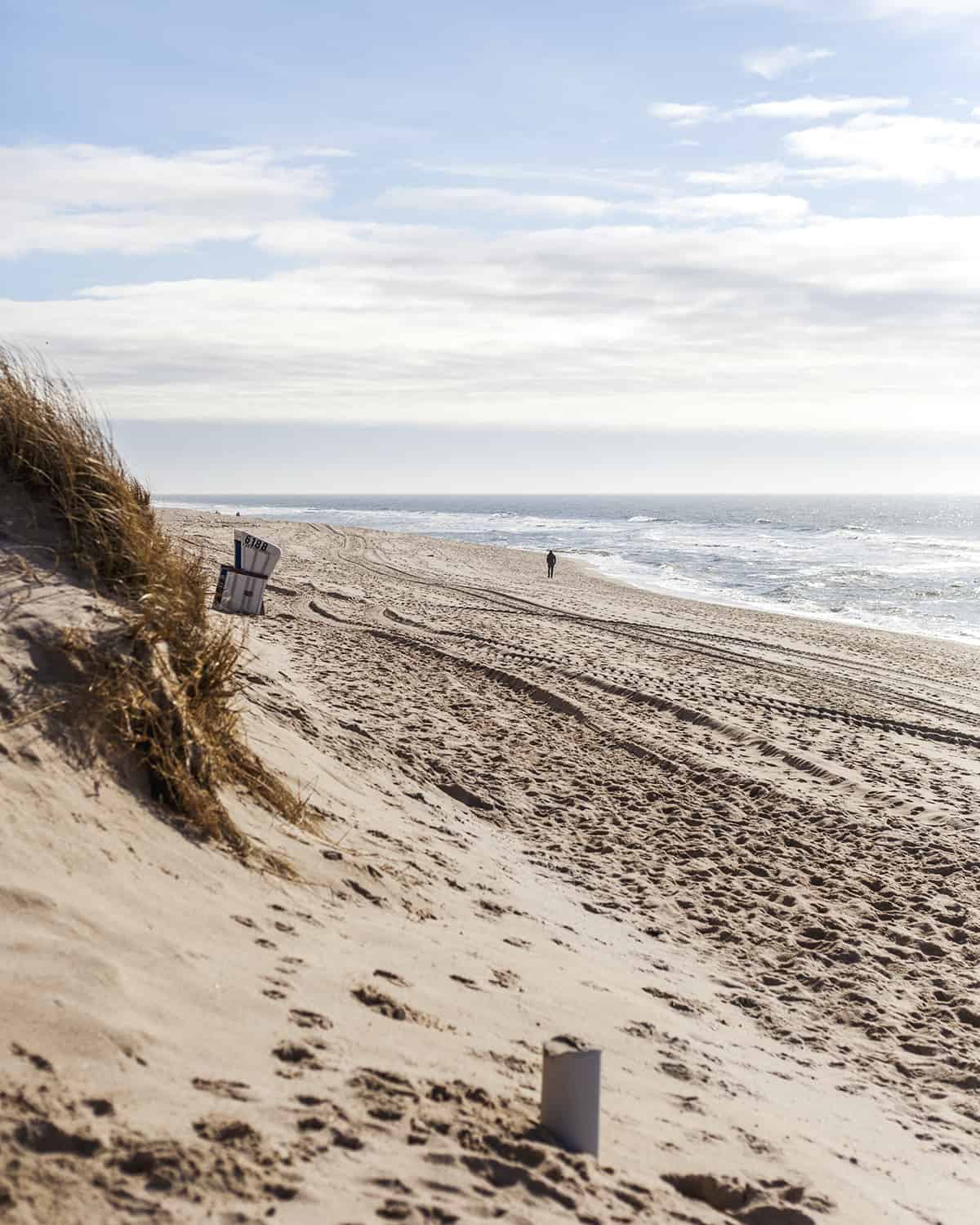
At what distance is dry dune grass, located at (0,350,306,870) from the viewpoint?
4594mm

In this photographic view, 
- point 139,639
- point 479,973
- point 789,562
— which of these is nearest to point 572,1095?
point 479,973

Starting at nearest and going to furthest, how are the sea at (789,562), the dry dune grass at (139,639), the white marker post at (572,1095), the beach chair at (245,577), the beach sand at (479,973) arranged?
the beach sand at (479,973) < the white marker post at (572,1095) < the dry dune grass at (139,639) < the beach chair at (245,577) < the sea at (789,562)

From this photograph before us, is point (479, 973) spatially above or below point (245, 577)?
below

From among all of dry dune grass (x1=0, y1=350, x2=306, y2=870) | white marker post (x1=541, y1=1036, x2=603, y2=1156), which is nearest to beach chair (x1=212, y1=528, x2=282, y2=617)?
dry dune grass (x1=0, y1=350, x2=306, y2=870)

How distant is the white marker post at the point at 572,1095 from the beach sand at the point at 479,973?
0.07 meters

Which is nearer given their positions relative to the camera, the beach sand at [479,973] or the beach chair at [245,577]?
the beach sand at [479,973]

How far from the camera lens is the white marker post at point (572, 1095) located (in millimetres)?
3029

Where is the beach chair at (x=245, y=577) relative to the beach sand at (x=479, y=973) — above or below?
above

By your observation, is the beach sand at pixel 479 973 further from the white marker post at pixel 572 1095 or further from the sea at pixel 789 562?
the sea at pixel 789 562

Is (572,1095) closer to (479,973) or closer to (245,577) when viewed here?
(479,973)

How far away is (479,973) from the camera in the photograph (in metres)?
4.46

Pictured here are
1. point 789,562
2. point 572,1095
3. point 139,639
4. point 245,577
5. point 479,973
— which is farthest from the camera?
point 789,562

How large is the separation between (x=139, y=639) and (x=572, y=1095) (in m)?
3.06

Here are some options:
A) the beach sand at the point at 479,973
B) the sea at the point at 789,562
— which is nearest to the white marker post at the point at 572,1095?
the beach sand at the point at 479,973
